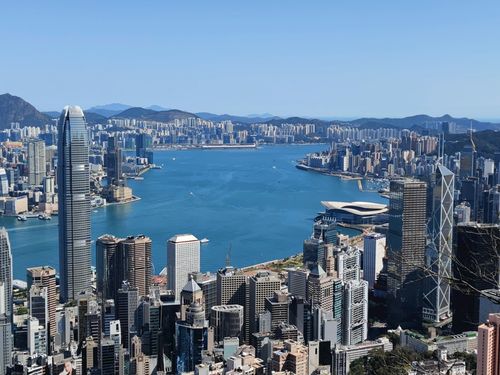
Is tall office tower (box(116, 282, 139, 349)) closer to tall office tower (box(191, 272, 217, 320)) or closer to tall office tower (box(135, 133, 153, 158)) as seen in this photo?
tall office tower (box(191, 272, 217, 320))

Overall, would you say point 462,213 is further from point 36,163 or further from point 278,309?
point 36,163

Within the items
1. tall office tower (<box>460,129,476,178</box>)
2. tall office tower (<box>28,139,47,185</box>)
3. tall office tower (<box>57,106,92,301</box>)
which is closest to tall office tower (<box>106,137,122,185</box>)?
tall office tower (<box>28,139,47,185</box>)

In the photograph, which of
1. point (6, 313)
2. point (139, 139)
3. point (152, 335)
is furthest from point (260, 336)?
point (139, 139)

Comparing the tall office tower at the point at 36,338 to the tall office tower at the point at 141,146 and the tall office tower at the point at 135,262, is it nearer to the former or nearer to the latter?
the tall office tower at the point at 135,262

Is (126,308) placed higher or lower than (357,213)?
lower

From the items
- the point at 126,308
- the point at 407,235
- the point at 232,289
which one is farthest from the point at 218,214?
the point at 126,308

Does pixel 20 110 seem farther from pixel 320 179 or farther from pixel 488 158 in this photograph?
pixel 488 158

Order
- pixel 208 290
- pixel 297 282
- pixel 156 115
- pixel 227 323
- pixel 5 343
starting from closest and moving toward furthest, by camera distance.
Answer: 1. pixel 5 343
2. pixel 227 323
3. pixel 208 290
4. pixel 297 282
5. pixel 156 115
